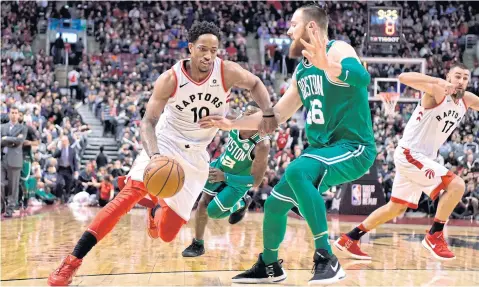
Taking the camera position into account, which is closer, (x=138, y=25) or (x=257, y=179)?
(x=257, y=179)

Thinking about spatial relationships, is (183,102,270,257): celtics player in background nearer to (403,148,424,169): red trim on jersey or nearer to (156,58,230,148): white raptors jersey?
(156,58,230,148): white raptors jersey

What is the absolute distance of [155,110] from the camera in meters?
4.96

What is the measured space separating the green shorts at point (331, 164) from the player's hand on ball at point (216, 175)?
2189 millimetres

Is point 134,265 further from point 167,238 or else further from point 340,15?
point 340,15

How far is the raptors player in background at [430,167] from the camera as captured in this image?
6.64 m

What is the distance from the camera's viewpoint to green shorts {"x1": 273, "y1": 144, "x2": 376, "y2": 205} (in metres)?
4.37

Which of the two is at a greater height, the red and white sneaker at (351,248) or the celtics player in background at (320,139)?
the celtics player in background at (320,139)

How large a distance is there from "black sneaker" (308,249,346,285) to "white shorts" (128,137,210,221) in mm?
1525

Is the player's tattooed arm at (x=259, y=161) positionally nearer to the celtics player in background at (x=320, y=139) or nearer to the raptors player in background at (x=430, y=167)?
the raptors player in background at (x=430, y=167)

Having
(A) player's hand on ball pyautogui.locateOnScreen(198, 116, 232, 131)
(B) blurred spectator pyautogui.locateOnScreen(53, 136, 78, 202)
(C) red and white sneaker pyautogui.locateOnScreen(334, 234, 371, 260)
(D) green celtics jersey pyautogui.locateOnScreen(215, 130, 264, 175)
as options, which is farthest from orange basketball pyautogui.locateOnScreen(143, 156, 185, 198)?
(B) blurred spectator pyautogui.locateOnScreen(53, 136, 78, 202)

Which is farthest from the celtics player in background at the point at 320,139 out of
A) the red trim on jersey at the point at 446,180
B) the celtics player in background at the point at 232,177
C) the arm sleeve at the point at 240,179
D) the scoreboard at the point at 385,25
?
the scoreboard at the point at 385,25

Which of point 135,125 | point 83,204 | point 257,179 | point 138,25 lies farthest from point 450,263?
point 138,25

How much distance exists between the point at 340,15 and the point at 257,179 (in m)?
19.3

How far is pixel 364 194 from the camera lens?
1330cm
